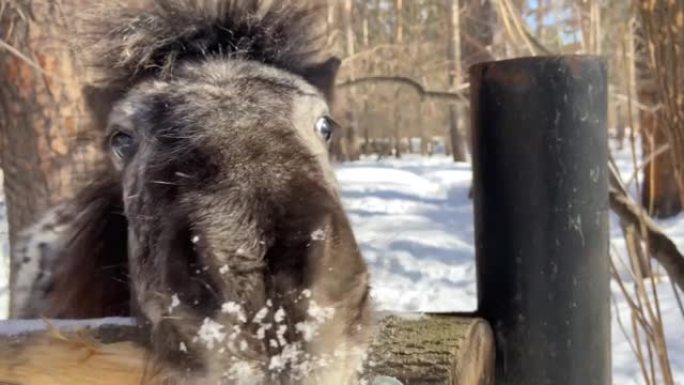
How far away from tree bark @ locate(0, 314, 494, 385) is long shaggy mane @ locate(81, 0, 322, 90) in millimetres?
527

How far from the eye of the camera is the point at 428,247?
6418 millimetres

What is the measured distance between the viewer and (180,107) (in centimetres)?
113

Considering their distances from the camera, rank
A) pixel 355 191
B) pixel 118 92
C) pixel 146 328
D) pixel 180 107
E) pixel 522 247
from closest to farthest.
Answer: pixel 146 328 < pixel 522 247 < pixel 180 107 < pixel 118 92 < pixel 355 191

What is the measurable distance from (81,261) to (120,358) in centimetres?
76

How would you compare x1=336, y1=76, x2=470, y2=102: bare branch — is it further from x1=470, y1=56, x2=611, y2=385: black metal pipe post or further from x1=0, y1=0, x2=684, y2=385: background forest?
x1=470, y1=56, x2=611, y2=385: black metal pipe post

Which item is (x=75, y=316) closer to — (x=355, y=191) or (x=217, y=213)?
(x=217, y=213)

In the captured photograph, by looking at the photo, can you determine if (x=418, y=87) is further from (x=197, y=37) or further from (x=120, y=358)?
(x=120, y=358)

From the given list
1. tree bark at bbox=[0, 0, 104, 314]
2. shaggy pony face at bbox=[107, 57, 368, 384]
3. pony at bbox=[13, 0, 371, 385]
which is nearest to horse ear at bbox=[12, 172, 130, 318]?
pony at bbox=[13, 0, 371, 385]

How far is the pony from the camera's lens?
75cm

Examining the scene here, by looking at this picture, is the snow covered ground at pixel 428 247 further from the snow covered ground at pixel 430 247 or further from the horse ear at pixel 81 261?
the horse ear at pixel 81 261

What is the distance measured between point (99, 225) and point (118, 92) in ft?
0.91

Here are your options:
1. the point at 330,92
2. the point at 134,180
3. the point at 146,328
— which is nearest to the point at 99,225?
the point at 134,180

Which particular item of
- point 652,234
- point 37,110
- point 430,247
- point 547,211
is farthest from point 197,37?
point 430,247

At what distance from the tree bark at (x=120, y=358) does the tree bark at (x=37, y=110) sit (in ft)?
7.73
